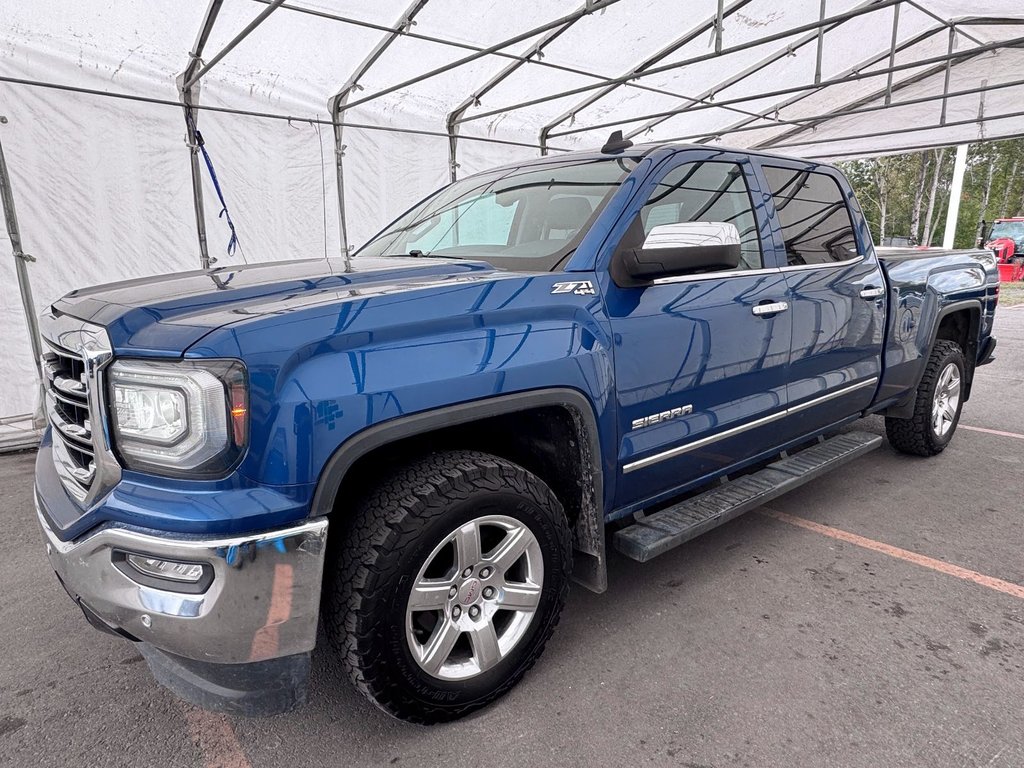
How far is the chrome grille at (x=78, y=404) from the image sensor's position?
63.9 inches

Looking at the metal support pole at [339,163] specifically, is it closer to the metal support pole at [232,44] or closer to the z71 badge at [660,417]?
the metal support pole at [232,44]

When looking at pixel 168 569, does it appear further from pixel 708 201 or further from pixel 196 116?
pixel 196 116

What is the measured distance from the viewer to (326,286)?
6.37 ft

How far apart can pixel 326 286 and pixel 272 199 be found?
5.54 meters

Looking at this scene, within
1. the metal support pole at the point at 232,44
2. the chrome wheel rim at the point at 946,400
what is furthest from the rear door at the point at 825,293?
the metal support pole at the point at 232,44

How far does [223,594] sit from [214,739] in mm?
807

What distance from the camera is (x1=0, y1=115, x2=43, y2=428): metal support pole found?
16.7 feet

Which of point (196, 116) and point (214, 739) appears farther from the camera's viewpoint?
point (196, 116)

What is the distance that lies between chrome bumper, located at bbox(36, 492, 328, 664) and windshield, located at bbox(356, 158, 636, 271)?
1282 millimetres

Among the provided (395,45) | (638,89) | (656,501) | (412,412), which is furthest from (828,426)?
(638,89)

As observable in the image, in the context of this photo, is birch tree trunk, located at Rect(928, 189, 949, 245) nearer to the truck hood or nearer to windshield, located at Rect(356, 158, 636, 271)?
windshield, located at Rect(356, 158, 636, 271)

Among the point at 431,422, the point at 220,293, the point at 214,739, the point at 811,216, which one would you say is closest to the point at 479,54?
the point at 811,216

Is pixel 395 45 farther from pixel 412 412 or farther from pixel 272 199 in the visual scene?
pixel 412 412

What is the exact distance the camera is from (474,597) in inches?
78.4
